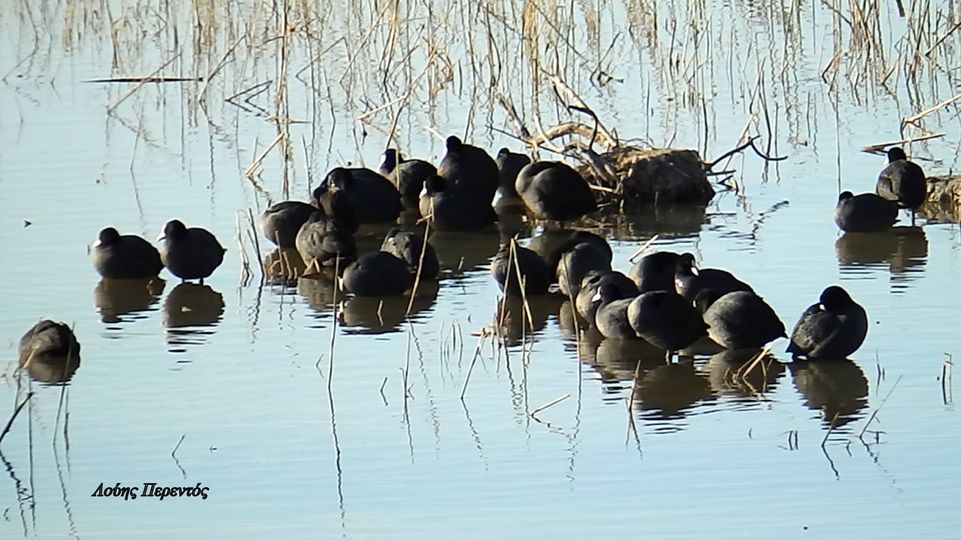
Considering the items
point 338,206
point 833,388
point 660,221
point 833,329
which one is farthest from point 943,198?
point 833,388

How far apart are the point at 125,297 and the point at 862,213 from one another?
14.3ft

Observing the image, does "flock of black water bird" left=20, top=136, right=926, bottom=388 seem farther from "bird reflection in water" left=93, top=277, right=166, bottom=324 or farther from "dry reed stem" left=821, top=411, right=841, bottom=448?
"dry reed stem" left=821, top=411, right=841, bottom=448

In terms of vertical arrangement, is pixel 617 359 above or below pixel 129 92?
below

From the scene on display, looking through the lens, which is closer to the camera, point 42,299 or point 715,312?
point 715,312

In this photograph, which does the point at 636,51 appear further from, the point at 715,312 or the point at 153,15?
the point at 715,312

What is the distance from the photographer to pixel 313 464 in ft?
24.3

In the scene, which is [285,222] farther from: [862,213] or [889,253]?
[889,253]

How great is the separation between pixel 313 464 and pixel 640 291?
2.88m

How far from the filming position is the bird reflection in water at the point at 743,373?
8.41 metres

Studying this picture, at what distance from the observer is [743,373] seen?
8641 millimetres

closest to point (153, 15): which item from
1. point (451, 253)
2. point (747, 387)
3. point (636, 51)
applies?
point (636, 51)

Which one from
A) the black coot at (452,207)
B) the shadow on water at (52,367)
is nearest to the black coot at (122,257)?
the shadow on water at (52,367)

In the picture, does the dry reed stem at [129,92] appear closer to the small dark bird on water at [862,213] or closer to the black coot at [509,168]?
the black coot at [509,168]

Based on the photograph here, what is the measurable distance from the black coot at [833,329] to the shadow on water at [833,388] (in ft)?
0.22
